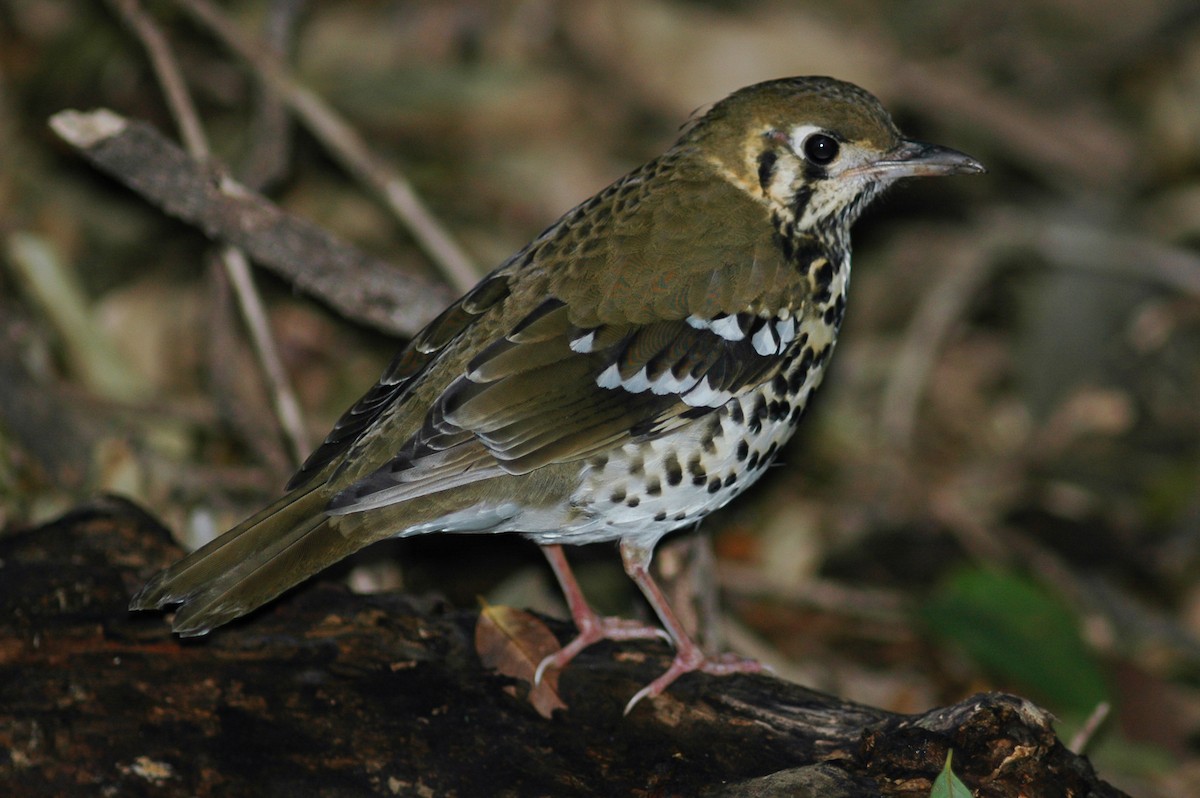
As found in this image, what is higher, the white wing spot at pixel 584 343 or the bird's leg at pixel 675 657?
the white wing spot at pixel 584 343

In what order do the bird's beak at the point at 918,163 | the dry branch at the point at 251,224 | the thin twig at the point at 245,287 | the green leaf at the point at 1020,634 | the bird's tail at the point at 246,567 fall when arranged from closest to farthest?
the bird's tail at the point at 246,567 → the bird's beak at the point at 918,163 → the dry branch at the point at 251,224 → the green leaf at the point at 1020,634 → the thin twig at the point at 245,287

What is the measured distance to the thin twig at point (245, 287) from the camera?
234 inches

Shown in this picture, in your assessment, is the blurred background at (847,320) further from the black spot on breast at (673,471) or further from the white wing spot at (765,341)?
the white wing spot at (765,341)

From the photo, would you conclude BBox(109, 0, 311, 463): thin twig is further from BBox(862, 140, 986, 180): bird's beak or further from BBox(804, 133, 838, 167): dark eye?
BBox(862, 140, 986, 180): bird's beak

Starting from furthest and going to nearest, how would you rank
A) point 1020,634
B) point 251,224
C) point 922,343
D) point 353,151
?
point 922,343 < point 353,151 < point 1020,634 < point 251,224

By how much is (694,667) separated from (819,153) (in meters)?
1.80

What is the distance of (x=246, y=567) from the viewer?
409cm

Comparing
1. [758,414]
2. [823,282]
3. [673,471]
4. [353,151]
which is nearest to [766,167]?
[823,282]

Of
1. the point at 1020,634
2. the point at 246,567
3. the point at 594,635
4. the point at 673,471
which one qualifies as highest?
the point at 246,567

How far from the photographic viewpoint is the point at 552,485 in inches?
179

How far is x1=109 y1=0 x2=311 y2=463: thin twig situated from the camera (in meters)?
5.95

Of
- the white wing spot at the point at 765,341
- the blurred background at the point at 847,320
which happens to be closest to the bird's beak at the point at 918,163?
the white wing spot at the point at 765,341

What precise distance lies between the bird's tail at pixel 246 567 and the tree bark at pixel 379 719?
249 millimetres

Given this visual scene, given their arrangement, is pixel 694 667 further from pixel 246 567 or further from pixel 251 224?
pixel 251 224
